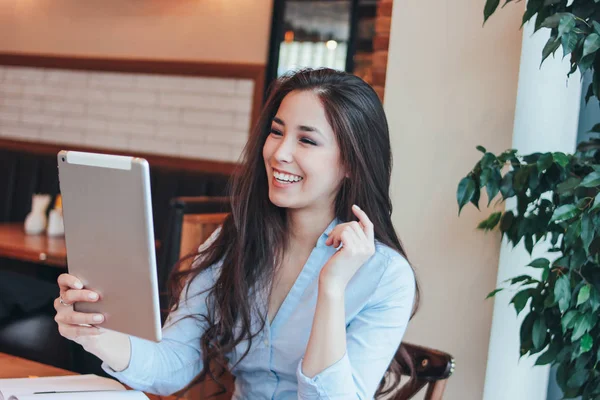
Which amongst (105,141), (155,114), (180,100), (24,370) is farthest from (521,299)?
(105,141)

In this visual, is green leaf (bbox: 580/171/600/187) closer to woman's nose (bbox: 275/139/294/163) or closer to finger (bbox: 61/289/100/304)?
woman's nose (bbox: 275/139/294/163)

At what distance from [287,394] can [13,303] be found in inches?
66.3

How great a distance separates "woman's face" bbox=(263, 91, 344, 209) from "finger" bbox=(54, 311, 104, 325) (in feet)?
1.53

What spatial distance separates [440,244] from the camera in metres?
2.03

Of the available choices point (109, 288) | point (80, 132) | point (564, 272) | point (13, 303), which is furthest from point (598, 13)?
point (80, 132)

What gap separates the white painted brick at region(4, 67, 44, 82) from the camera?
5324 mm

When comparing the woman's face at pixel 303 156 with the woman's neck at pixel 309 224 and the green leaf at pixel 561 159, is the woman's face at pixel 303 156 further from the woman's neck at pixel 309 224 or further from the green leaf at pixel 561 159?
the green leaf at pixel 561 159

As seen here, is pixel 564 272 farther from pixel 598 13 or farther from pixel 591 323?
pixel 598 13

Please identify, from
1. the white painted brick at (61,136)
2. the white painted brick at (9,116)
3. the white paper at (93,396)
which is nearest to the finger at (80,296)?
the white paper at (93,396)

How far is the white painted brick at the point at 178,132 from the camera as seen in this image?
15.5 ft

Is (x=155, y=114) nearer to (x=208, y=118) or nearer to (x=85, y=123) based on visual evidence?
(x=208, y=118)

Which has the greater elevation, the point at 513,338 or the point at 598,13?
the point at 598,13

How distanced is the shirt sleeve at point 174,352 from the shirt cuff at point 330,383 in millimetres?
307

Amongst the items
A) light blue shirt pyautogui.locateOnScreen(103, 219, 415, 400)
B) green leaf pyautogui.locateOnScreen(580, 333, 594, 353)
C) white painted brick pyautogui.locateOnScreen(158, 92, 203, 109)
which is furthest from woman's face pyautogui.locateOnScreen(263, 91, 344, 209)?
white painted brick pyautogui.locateOnScreen(158, 92, 203, 109)
